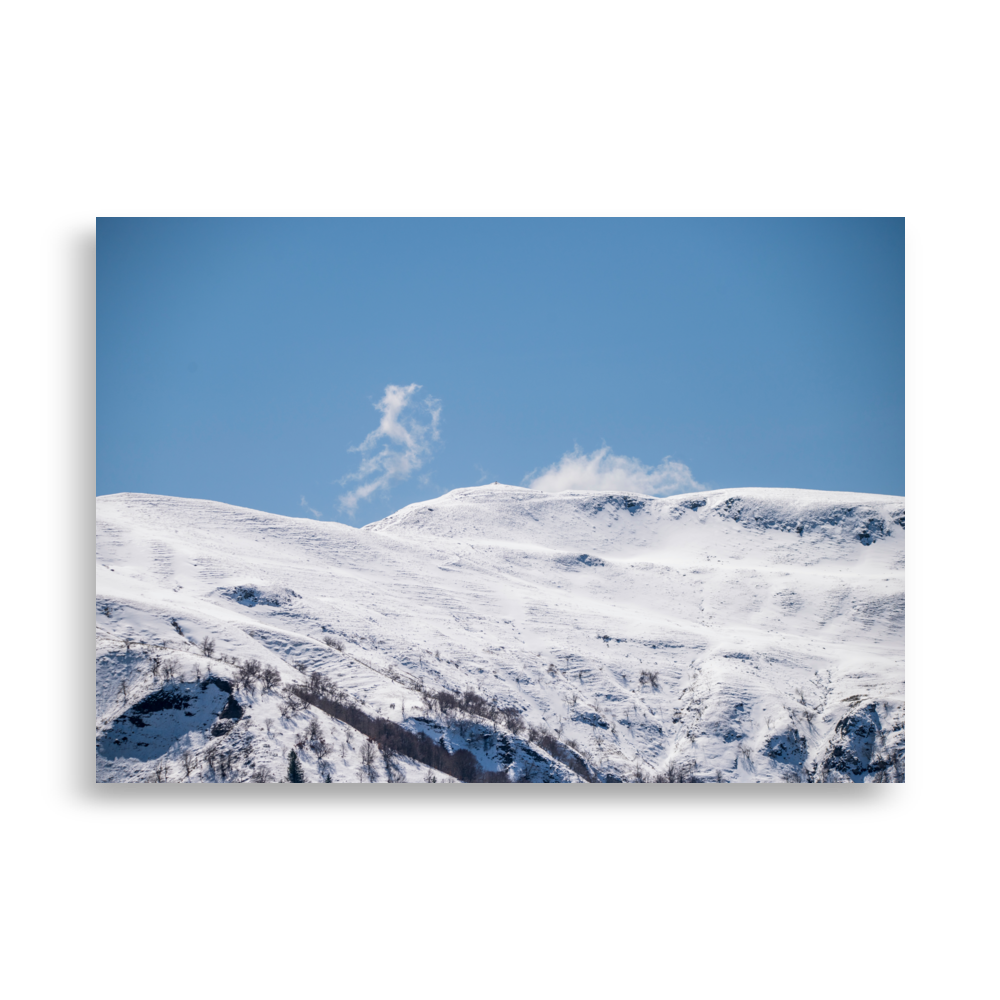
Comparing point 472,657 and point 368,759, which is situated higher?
point 472,657

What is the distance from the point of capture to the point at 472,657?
19234mm

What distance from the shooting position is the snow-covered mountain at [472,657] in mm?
11523

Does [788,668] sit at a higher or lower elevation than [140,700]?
lower

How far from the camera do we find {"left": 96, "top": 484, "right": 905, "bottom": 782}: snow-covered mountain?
11523 millimetres

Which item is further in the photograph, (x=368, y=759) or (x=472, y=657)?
(x=472, y=657)

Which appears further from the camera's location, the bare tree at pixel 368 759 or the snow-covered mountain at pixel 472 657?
the snow-covered mountain at pixel 472 657

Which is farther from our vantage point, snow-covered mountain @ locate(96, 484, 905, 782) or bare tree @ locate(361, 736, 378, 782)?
snow-covered mountain @ locate(96, 484, 905, 782)
